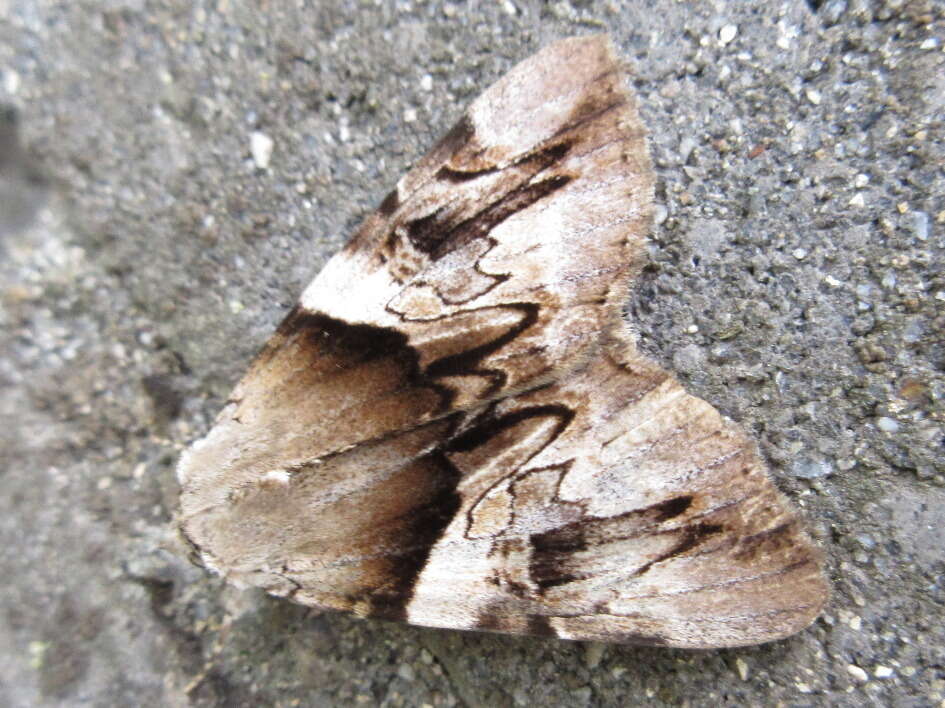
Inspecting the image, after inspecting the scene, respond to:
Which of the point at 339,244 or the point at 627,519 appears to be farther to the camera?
the point at 339,244

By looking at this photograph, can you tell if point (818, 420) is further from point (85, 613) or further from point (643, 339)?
point (85, 613)

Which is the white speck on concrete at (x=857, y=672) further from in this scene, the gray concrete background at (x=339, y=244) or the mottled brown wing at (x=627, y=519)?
the mottled brown wing at (x=627, y=519)

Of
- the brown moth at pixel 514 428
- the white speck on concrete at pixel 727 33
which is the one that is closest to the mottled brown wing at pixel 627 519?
the brown moth at pixel 514 428

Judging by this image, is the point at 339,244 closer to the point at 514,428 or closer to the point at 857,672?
the point at 514,428

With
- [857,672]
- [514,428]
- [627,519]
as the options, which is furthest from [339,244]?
[857,672]

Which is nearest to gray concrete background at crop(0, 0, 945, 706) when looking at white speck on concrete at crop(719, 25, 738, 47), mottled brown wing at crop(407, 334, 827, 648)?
white speck on concrete at crop(719, 25, 738, 47)

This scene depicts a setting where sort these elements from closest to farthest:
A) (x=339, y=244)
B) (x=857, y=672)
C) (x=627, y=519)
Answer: (x=627, y=519), (x=857, y=672), (x=339, y=244)
